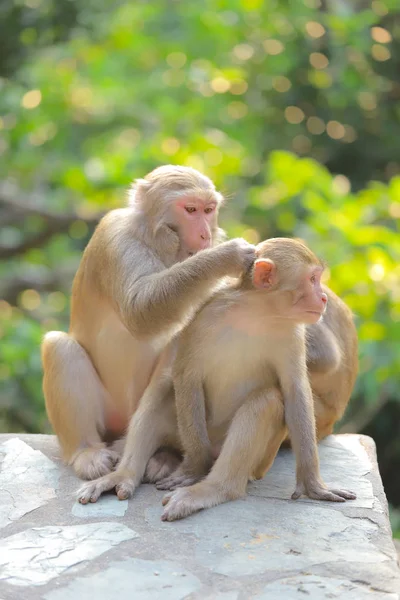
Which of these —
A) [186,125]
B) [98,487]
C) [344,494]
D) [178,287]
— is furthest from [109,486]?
[186,125]

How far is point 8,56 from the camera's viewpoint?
9.57m

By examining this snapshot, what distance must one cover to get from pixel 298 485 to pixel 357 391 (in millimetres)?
3694

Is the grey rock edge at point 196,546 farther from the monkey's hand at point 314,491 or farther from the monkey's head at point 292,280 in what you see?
the monkey's head at point 292,280

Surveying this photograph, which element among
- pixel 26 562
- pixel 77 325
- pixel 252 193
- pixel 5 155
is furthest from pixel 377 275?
pixel 5 155

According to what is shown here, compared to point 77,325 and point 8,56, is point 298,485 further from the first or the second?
point 8,56

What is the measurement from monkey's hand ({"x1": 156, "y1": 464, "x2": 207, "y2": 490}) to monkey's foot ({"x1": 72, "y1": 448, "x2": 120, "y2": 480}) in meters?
0.32

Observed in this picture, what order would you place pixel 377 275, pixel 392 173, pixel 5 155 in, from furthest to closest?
pixel 392 173 → pixel 5 155 → pixel 377 275

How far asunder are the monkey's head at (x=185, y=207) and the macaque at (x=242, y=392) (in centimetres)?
31

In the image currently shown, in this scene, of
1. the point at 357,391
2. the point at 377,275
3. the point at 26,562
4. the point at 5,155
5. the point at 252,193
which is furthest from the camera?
the point at 5,155

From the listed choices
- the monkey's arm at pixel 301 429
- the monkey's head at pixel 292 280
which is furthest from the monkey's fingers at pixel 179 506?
the monkey's head at pixel 292 280

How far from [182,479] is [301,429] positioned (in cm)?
63

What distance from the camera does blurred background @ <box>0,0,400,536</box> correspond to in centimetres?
910

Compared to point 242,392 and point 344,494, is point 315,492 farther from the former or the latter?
point 242,392

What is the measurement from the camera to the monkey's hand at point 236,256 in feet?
14.1
